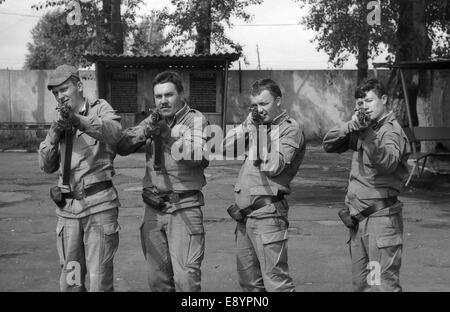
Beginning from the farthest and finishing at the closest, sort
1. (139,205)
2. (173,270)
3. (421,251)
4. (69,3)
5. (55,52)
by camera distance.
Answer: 1. (55,52)
2. (69,3)
3. (139,205)
4. (421,251)
5. (173,270)

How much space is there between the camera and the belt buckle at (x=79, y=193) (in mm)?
4672

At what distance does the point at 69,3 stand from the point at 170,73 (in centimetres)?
1753

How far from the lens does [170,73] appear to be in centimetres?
492

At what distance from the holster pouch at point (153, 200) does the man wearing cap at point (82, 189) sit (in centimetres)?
23

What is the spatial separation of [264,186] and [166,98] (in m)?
0.95

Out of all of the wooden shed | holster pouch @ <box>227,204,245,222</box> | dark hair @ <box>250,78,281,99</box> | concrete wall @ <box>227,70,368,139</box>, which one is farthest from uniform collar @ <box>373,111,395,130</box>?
concrete wall @ <box>227,70,368,139</box>

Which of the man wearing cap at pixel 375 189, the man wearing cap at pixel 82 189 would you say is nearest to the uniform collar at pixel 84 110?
the man wearing cap at pixel 82 189

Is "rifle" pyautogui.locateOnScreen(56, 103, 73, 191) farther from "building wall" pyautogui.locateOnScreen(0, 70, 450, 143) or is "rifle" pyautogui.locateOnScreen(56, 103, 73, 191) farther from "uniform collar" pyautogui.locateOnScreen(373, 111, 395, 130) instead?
"building wall" pyautogui.locateOnScreen(0, 70, 450, 143)

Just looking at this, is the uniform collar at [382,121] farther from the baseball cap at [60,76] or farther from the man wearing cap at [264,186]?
the baseball cap at [60,76]

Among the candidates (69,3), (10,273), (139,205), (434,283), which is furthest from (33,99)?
(434,283)

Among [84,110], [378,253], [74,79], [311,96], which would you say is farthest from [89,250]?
[311,96]

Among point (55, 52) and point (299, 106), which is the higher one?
point (55, 52)

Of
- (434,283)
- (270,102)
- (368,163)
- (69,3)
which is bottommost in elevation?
(434,283)

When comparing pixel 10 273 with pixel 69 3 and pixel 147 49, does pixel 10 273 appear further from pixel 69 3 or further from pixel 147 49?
pixel 147 49
